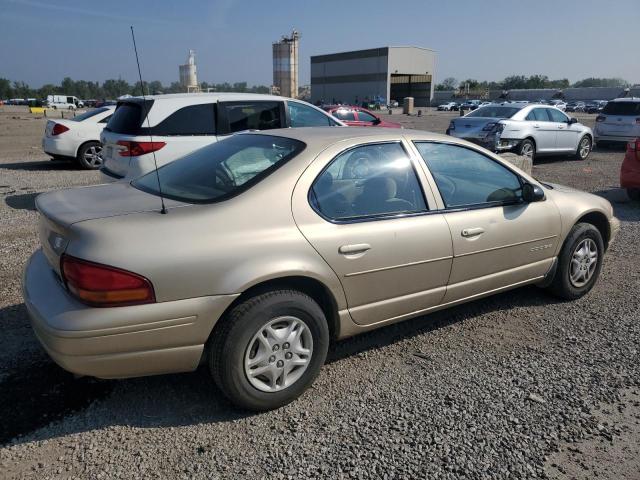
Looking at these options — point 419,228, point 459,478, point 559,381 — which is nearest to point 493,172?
point 419,228

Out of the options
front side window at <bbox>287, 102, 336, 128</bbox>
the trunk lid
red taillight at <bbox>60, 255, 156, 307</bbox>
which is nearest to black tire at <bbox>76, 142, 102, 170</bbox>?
front side window at <bbox>287, 102, 336, 128</bbox>

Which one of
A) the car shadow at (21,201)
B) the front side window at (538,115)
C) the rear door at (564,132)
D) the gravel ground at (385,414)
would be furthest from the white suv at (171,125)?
the rear door at (564,132)

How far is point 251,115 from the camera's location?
7.42m

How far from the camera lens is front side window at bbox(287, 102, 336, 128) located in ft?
26.0

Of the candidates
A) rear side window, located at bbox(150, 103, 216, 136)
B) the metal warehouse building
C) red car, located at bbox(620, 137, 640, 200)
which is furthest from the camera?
the metal warehouse building

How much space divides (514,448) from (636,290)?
304cm

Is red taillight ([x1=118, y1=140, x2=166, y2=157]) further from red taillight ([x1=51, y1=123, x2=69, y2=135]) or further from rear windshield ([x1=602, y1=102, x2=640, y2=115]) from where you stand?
rear windshield ([x1=602, y1=102, x2=640, y2=115])

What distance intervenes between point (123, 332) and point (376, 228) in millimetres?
1568

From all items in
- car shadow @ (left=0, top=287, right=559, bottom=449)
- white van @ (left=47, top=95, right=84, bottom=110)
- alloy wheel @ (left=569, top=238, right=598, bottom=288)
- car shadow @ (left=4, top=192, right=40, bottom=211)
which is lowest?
white van @ (left=47, top=95, right=84, bottom=110)

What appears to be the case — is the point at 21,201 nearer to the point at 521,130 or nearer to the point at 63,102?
the point at 521,130

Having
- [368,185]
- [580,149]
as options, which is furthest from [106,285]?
[580,149]

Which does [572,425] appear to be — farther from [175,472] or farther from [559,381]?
[175,472]

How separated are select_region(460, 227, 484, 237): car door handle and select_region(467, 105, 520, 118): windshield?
1011 cm

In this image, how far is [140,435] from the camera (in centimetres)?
271
